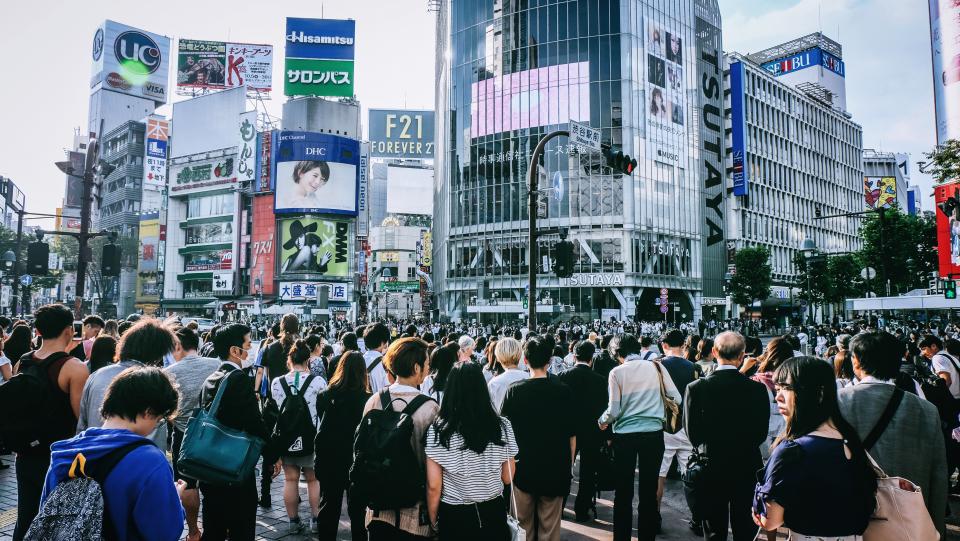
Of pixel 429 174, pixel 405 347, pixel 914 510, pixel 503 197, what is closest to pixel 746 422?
pixel 914 510

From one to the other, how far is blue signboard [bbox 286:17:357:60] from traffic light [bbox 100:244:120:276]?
5704 centimetres

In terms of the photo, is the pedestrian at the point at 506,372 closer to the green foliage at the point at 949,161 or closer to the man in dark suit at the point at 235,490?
the man in dark suit at the point at 235,490

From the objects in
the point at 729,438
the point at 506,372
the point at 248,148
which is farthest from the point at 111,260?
the point at 248,148

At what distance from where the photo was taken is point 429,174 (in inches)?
4515

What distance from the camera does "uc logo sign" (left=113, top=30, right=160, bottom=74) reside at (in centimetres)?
9662

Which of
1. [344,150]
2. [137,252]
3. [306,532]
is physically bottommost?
[306,532]

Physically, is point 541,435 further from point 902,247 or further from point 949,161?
point 902,247

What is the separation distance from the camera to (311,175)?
2397 inches

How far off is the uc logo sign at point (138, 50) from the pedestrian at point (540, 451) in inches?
4548

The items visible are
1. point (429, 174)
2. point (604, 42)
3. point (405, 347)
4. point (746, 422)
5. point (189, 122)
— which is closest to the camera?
point (405, 347)

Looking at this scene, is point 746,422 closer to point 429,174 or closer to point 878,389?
point 878,389

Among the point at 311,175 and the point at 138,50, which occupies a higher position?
the point at 138,50

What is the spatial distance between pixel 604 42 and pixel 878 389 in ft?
182

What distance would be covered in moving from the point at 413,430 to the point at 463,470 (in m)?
0.39
